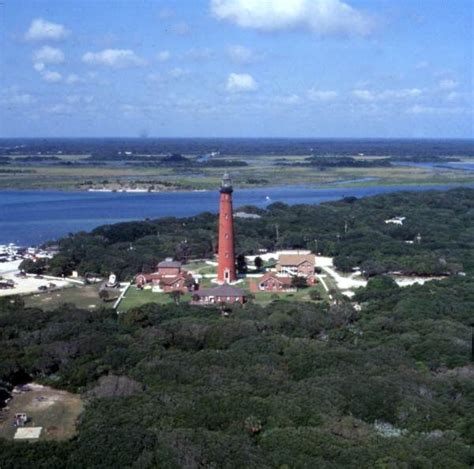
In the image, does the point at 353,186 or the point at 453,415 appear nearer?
the point at 453,415

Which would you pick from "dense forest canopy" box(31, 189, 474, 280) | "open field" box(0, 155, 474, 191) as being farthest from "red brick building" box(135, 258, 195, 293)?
"open field" box(0, 155, 474, 191)

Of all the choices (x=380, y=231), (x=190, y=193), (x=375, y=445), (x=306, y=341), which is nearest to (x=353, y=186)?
(x=190, y=193)

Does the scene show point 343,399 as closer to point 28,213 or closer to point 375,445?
point 375,445

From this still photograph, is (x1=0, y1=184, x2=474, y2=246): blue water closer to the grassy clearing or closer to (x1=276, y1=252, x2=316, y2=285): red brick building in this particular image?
the grassy clearing

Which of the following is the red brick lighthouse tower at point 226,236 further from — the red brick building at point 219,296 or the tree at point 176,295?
the red brick building at point 219,296

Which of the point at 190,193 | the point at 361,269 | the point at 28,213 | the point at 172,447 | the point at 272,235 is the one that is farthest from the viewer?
the point at 190,193

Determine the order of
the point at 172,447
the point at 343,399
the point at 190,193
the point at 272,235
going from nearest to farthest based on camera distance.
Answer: the point at 172,447, the point at 343,399, the point at 272,235, the point at 190,193
